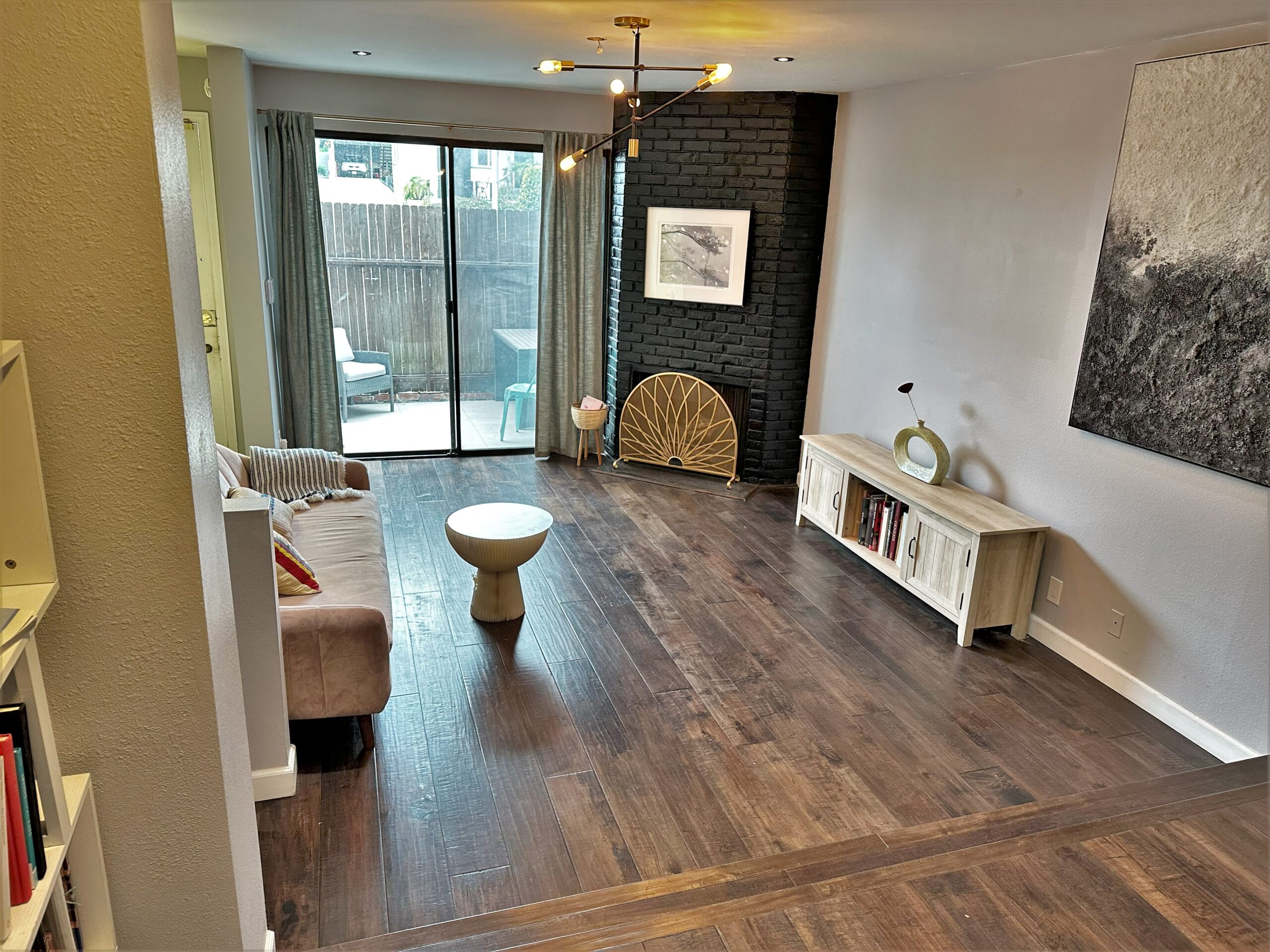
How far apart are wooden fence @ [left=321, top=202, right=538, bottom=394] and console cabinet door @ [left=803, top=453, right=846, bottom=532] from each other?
7.80 feet

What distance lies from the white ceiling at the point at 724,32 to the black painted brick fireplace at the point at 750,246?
1.63 ft

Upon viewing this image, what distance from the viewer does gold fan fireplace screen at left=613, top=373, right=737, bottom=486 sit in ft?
19.5

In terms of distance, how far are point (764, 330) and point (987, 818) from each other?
3631mm

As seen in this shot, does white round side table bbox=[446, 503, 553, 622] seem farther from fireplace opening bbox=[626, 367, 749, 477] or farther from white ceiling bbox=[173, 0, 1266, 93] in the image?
fireplace opening bbox=[626, 367, 749, 477]

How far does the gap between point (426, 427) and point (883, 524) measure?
3418 millimetres

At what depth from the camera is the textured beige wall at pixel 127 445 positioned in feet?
4.19

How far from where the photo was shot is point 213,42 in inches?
180

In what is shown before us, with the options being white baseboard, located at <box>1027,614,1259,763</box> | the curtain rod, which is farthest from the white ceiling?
white baseboard, located at <box>1027,614,1259,763</box>

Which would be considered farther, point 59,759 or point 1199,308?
point 1199,308

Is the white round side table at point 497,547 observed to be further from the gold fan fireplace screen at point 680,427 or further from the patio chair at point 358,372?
the patio chair at point 358,372

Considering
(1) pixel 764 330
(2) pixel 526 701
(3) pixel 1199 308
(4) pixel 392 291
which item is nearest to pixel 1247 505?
(3) pixel 1199 308

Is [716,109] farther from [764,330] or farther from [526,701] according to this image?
[526,701]

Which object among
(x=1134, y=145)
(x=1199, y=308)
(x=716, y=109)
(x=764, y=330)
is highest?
(x=716, y=109)

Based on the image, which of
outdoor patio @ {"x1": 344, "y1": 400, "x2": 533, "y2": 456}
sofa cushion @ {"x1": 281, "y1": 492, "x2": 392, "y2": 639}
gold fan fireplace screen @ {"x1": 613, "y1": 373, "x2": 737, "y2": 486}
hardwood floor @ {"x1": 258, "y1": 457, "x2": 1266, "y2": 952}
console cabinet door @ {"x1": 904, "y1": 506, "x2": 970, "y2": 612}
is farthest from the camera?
outdoor patio @ {"x1": 344, "y1": 400, "x2": 533, "y2": 456}
